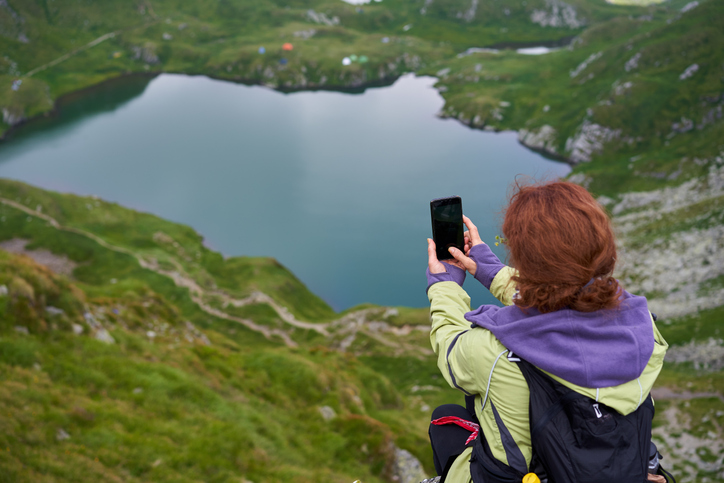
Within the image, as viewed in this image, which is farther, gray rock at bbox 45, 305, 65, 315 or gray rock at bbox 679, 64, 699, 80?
gray rock at bbox 679, 64, 699, 80

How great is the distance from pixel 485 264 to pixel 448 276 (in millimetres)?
540

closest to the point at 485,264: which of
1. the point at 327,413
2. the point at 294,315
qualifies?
the point at 327,413

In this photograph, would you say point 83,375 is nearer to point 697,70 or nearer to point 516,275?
point 516,275

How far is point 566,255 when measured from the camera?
3.34 m

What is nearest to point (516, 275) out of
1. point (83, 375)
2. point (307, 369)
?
point (83, 375)

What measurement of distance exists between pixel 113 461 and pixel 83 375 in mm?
5039

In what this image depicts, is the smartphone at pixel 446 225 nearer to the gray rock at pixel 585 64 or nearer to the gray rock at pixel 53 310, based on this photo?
the gray rock at pixel 53 310

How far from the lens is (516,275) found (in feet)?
12.3

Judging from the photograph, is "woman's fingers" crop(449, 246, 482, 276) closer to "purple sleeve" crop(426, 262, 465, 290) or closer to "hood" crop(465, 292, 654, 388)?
"purple sleeve" crop(426, 262, 465, 290)

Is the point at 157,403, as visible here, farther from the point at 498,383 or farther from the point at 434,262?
the point at 498,383

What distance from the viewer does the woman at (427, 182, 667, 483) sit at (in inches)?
123

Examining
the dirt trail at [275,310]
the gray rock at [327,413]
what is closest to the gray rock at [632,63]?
the dirt trail at [275,310]

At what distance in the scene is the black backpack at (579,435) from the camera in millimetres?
3152

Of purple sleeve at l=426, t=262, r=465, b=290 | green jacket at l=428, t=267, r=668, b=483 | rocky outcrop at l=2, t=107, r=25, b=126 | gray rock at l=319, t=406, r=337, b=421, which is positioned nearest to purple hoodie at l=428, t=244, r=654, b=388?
green jacket at l=428, t=267, r=668, b=483
